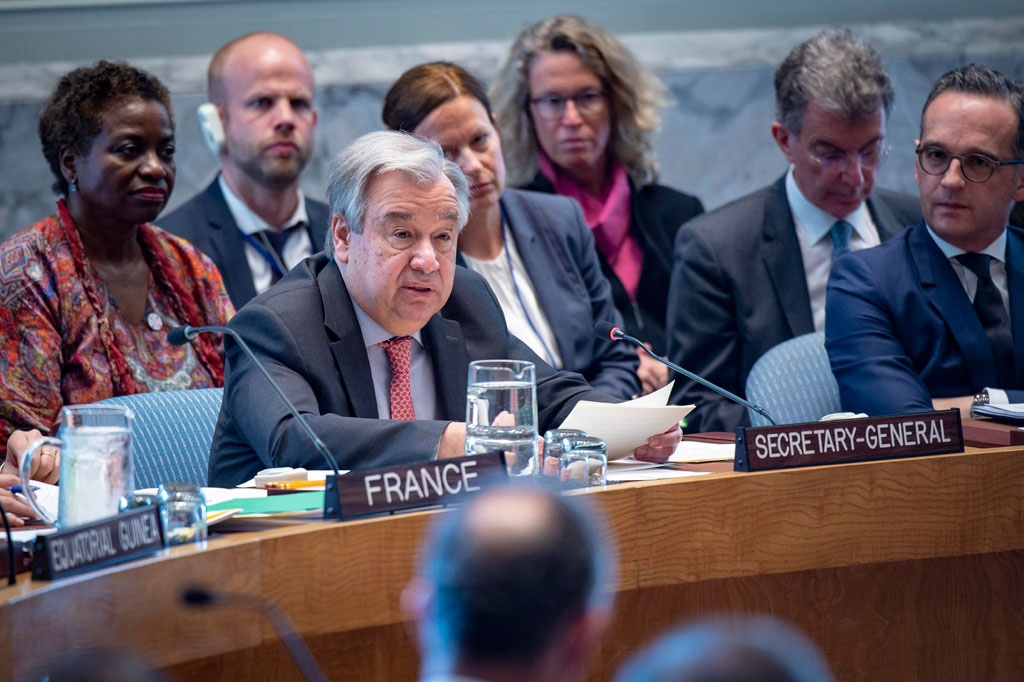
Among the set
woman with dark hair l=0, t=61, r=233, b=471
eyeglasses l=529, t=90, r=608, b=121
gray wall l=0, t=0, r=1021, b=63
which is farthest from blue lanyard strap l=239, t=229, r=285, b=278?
gray wall l=0, t=0, r=1021, b=63

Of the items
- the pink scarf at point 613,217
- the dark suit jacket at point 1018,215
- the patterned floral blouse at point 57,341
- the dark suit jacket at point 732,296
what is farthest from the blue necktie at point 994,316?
the patterned floral blouse at point 57,341

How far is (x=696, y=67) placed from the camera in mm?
4805

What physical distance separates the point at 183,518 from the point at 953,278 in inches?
74.5

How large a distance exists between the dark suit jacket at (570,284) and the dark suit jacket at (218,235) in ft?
1.86

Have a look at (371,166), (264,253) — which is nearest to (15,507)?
(371,166)

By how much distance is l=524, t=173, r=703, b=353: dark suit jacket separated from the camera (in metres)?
3.66

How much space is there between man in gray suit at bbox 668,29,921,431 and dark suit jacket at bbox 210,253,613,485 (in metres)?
0.84

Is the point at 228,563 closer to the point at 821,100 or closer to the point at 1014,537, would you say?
the point at 1014,537

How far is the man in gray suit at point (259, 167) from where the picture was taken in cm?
357

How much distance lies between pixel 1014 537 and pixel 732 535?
1.70 ft

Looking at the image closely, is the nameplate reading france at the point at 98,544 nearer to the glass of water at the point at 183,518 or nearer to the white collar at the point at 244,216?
the glass of water at the point at 183,518

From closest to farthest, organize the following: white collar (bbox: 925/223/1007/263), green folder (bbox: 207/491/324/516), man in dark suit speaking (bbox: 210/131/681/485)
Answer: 1. green folder (bbox: 207/491/324/516)
2. man in dark suit speaking (bbox: 210/131/681/485)
3. white collar (bbox: 925/223/1007/263)

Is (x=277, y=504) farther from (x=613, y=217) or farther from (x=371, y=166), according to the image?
(x=613, y=217)

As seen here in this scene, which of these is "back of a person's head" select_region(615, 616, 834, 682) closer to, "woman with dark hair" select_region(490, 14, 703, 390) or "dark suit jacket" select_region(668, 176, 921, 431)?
"dark suit jacket" select_region(668, 176, 921, 431)
